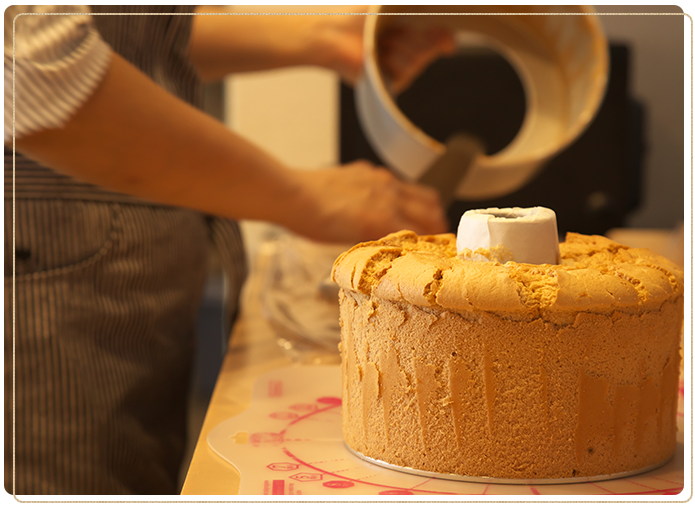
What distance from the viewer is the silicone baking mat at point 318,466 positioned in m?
0.42

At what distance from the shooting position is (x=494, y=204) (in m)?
0.53

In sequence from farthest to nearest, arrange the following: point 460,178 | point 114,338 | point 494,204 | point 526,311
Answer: point 114,338 → point 460,178 → point 494,204 → point 526,311

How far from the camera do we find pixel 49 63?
538 mm

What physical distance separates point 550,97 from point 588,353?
0.34 meters

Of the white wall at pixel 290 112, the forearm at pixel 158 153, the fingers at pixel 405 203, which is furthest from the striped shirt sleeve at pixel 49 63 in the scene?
the fingers at pixel 405 203

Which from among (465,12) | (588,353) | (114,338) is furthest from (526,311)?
(114,338)

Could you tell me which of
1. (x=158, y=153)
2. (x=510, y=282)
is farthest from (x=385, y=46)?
(x=510, y=282)

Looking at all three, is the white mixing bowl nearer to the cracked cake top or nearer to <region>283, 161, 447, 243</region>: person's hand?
<region>283, 161, 447, 243</region>: person's hand

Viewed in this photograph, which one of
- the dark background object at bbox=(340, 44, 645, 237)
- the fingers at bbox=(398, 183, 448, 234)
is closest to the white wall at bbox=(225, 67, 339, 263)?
the dark background object at bbox=(340, 44, 645, 237)

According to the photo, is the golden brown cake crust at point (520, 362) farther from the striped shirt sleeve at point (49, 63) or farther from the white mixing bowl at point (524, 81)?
the striped shirt sleeve at point (49, 63)

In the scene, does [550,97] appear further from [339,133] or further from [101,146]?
[101,146]

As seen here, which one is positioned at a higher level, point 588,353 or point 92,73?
point 92,73

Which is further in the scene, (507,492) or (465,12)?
(465,12)

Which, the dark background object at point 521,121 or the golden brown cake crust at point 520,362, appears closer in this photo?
the golden brown cake crust at point 520,362
